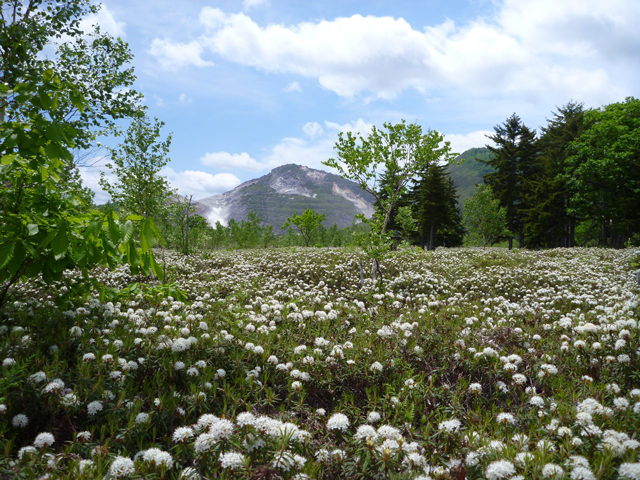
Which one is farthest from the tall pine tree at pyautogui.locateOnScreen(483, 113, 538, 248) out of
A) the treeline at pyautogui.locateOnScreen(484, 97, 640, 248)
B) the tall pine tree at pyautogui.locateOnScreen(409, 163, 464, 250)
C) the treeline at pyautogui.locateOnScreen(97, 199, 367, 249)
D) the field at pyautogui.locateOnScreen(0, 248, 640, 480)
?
the field at pyautogui.locateOnScreen(0, 248, 640, 480)

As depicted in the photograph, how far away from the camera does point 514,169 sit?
41344mm

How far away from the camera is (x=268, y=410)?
130 inches

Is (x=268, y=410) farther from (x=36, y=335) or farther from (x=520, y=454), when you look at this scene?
(x=36, y=335)

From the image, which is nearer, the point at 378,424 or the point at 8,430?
the point at 8,430

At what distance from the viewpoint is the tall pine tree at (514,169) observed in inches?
1583

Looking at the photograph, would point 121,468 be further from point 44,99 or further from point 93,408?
point 44,99

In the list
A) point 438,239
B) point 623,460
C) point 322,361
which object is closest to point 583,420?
point 623,460

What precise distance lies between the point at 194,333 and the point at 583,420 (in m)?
4.59

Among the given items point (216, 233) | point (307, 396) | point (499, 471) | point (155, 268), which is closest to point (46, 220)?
point (155, 268)

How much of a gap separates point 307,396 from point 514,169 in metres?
47.1

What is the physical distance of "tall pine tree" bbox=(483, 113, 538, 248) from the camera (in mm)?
40219

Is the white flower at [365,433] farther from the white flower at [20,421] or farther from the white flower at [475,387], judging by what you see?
the white flower at [20,421]

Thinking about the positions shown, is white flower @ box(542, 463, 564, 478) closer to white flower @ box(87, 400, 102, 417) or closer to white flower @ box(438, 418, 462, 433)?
white flower @ box(438, 418, 462, 433)

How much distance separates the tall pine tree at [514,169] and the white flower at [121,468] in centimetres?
4597
